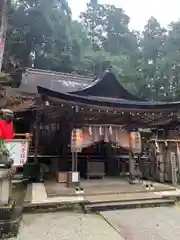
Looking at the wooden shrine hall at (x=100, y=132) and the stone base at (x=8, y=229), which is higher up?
the wooden shrine hall at (x=100, y=132)

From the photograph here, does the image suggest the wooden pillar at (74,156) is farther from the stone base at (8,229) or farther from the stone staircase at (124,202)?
the stone base at (8,229)

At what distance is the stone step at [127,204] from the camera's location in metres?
5.94

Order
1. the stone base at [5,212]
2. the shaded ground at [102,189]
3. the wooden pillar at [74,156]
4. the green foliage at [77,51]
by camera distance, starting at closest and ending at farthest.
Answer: the stone base at [5,212] < the shaded ground at [102,189] < the wooden pillar at [74,156] < the green foliage at [77,51]

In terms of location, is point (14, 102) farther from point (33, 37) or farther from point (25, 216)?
point (33, 37)

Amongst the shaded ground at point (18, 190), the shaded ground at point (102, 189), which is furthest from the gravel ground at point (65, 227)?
the shaded ground at point (18, 190)

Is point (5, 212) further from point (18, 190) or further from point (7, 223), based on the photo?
point (18, 190)

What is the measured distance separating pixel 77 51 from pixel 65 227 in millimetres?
23219

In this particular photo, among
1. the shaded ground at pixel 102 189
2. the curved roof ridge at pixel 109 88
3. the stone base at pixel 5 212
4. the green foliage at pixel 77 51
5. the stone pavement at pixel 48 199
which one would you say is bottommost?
the shaded ground at pixel 102 189

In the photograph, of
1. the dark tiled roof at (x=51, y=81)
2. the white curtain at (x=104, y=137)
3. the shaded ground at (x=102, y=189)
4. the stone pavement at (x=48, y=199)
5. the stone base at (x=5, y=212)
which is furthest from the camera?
the dark tiled roof at (x=51, y=81)

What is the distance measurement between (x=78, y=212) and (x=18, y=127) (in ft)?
29.3

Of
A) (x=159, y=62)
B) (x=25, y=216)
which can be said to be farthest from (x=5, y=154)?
(x=159, y=62)

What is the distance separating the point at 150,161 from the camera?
33.6 feet

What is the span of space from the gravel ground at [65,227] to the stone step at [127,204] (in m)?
0.32

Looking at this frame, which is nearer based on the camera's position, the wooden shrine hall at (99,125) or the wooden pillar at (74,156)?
the wooden shrine hall at (99,125)
